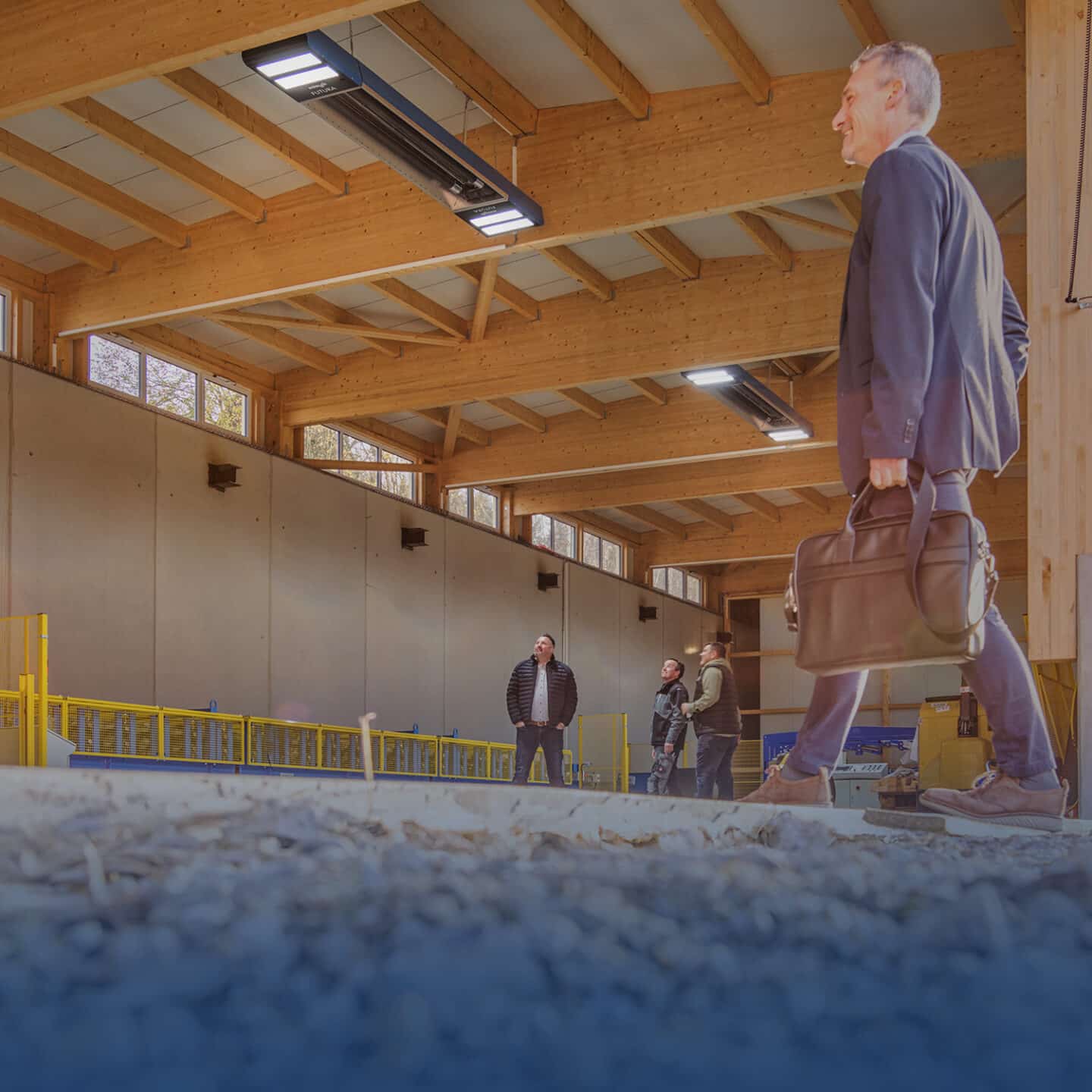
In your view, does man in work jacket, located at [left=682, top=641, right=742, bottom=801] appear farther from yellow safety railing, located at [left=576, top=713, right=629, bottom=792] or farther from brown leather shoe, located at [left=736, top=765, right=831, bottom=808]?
brown leather shoe, located at [left=736, top=765, right=831, bottom=808]

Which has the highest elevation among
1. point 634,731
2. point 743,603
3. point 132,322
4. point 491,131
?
point 491,131

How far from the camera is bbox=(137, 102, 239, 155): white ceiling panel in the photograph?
1116 cm

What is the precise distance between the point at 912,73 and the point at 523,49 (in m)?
7.83

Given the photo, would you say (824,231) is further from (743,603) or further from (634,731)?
(743,603)

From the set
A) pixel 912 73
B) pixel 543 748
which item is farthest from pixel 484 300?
pixel 912 73

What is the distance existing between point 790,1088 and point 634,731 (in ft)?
84.9

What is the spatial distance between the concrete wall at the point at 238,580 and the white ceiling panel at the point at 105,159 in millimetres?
2351

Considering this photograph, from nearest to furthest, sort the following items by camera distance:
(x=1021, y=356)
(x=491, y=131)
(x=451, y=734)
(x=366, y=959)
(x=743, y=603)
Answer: (x=366, y=959)
(x=1021, y=356)
(x=491, y=131)
(x=451, y=734)
(x=743, y=603)

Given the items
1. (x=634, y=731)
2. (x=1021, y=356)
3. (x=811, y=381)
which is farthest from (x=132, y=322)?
(x=634, y=731)

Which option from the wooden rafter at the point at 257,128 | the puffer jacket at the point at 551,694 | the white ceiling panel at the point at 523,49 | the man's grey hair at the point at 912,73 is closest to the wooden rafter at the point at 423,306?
the wooden rafter at the point at 257,128

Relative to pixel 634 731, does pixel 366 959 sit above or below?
above

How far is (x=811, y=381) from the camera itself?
56.2 feet

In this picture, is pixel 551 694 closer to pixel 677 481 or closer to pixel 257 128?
pixel 257 128

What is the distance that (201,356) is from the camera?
1608cm
